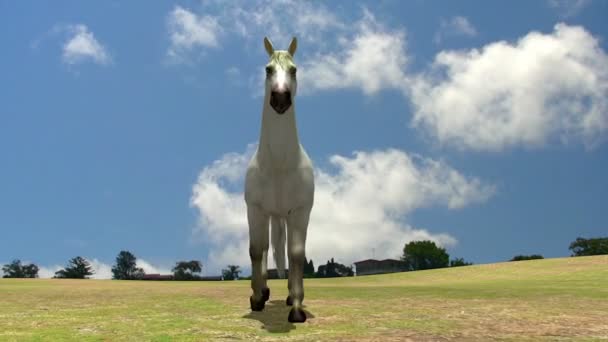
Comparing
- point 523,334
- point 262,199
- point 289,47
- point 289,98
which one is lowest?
point 523,334

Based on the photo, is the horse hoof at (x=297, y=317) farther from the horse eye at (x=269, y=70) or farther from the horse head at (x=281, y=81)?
the horse eye at (x=269, y=70)

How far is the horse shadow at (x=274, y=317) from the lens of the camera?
944 cm

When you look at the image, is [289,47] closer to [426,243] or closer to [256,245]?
[256,245]

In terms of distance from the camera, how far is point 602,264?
1540 inches

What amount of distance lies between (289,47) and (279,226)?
4.12m

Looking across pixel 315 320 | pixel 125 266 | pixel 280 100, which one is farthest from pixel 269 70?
pixel 125 266

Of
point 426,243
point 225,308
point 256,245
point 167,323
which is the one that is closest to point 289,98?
point 256,245

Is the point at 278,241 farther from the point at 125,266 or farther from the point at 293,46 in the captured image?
the point at 125,266

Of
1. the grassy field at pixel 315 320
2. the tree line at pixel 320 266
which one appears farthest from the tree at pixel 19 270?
the grassy field at pixel 315 320

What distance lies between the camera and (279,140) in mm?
10477

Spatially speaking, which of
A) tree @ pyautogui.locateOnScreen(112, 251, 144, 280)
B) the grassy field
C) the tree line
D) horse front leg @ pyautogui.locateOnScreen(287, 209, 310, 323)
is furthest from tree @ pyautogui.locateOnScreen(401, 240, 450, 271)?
horse front leg @ pyautogui.locateOnScreen(287, 209, 310, 323)

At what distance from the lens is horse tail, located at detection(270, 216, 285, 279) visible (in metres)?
12.3

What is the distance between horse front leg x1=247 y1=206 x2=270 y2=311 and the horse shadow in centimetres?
33

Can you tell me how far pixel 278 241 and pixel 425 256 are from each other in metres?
132
